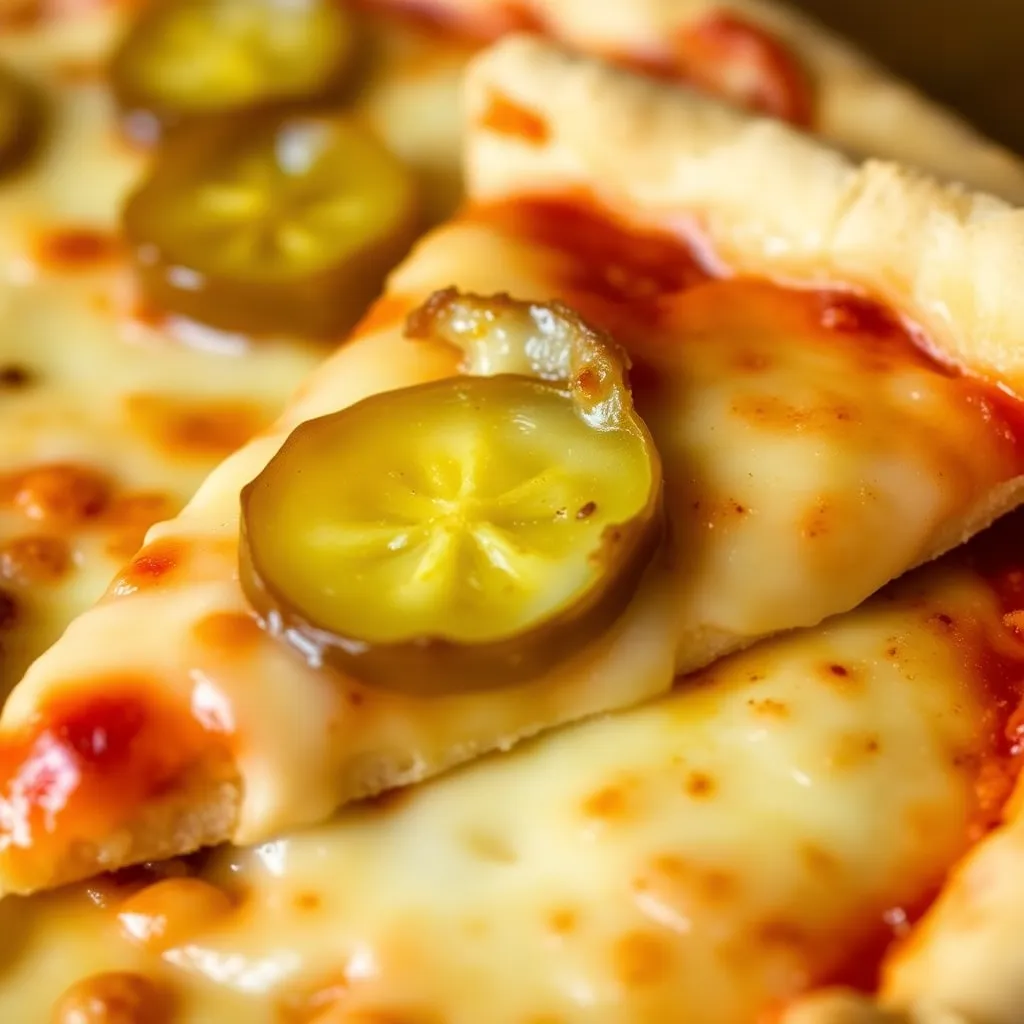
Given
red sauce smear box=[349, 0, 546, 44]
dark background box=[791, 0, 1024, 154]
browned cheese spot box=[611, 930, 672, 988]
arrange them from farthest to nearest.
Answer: dark background box=[791, 0, 1024, 154], red sauce smear box=[349, 0, 546, 44], browned cheese spot box=[611, 930, 672, 988]

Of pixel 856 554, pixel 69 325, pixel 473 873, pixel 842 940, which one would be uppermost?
pixel 856 554

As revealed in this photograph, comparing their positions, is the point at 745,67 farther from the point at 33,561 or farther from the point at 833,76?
the point at 33,561

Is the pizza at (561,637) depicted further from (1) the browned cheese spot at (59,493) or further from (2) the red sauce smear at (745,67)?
(2) the red sauce smear at (745,67)

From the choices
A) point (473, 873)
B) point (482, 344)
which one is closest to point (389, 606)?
point (473, 873)

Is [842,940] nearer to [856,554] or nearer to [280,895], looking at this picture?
[856,554]

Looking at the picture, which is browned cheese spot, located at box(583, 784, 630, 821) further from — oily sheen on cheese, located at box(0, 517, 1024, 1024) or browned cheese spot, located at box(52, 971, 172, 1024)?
browned cheese spot, located at box(52, 971, 172, 1024)

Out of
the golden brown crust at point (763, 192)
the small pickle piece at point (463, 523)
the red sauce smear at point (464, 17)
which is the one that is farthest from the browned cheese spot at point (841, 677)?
the red sauce smear at point (464, 17)

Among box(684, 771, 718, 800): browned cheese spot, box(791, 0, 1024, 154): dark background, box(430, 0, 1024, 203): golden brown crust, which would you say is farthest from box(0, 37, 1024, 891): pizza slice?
box(791, 0, 1024, 154): dark background
